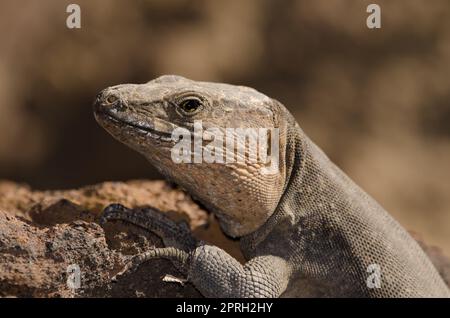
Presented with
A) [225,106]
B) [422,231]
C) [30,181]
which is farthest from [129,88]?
[422,231]

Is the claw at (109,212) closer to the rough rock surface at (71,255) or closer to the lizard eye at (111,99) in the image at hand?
the rough rock surface at (71,255)

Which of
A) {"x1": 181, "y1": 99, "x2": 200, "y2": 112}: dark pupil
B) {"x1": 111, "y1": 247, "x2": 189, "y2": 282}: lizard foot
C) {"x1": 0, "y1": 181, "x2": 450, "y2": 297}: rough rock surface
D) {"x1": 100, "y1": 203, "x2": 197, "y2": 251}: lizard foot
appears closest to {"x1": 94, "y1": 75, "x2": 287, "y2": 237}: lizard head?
{"x1": 181, "y1": 99, "x2": 200, "y2": 112}: dark pupil

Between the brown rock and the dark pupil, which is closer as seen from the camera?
the brown rock

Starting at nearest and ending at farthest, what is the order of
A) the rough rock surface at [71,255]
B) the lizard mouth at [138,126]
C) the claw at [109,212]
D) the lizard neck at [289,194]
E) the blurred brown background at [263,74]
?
the rough rock surface at [71,255] → the lizard mouth at [138,126] → the claw at [109,212] → the lizard neck at [289,194] → the blurred brown background at [263,74]

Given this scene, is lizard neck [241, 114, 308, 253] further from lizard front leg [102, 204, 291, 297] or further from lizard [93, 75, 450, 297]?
lizard front leg [102, 204, 291, 297]

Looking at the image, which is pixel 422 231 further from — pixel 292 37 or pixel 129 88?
pixel 129 88

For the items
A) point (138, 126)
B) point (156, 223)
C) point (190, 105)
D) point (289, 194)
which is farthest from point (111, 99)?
point (289, 194)

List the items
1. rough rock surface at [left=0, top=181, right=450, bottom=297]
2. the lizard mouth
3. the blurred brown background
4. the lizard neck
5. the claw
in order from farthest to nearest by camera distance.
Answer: the blurred brown background, the lizard neck, the claw, the lizard mouth, rough rock surface at [left=0, top=181, right=450, bottom=297]

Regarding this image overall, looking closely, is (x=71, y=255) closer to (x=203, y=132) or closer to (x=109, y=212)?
(x=109, y=212)

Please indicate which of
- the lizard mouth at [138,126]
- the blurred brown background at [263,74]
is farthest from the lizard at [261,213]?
the blurred brown background at [263,74]
